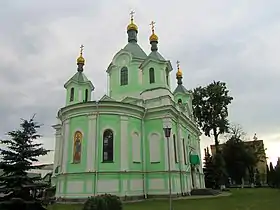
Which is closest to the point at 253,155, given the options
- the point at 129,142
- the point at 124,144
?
the point at 129,142

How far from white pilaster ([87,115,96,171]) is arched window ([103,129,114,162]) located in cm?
91

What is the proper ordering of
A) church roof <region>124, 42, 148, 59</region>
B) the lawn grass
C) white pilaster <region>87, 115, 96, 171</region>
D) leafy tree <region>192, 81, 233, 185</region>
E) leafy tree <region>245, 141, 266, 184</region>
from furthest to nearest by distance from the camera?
leafy tree <region>245, 141, 266, 184</region>, leafy tree <region>192, 81, 233, 185</region>, church roof <region>124, 42, 148, 59</region>, white pilaster <region>87, 115, 96, 171</region>, the lawn grass

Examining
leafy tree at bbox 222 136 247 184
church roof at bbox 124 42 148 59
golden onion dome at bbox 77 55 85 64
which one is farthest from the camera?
leafy tree at bbox 222 136 247 184

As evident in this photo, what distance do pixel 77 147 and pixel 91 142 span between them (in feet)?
4.40

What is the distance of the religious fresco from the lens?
20638 mm

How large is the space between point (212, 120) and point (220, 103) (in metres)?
3.04

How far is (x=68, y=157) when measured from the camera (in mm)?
20891

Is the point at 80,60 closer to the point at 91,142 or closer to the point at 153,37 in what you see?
the point at 153,37

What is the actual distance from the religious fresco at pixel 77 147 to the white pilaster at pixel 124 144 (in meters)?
3.18

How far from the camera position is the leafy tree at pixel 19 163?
41.7ft

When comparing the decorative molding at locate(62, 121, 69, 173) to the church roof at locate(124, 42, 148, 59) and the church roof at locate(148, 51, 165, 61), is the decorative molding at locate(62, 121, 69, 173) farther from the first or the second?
the church roof at locate(124, 42, 148, 59)

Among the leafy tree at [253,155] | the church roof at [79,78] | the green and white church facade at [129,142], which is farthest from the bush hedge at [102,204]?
the leafy tree at [253,155]

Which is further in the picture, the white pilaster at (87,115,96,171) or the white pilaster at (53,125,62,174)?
the white pilaster at (53,125,62,174)

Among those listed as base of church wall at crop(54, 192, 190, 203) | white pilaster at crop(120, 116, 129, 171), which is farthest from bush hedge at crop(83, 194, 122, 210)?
white pilaster at crop(120, 116, 129, 171)
